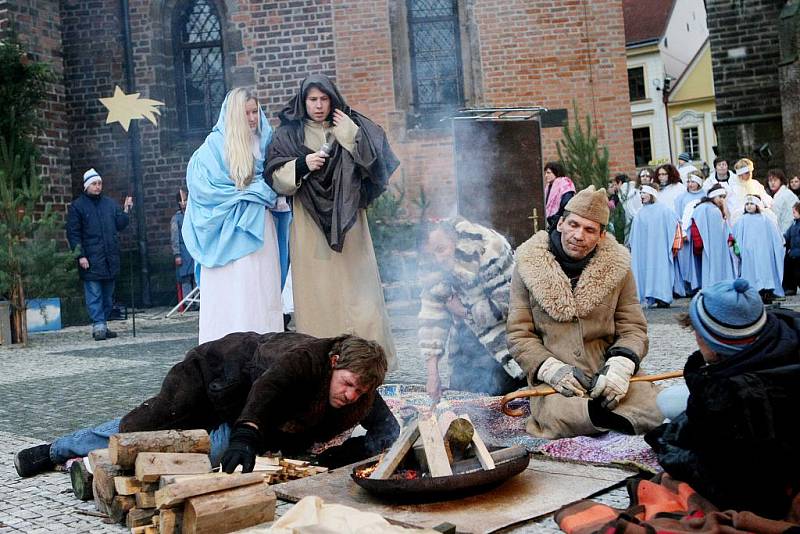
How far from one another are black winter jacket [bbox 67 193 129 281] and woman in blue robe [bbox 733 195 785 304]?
779 cm

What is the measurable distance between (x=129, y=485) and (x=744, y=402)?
216 centimetres

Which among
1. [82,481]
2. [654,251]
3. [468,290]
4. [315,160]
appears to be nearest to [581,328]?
[468,290]

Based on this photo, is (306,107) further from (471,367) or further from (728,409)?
(728,409)

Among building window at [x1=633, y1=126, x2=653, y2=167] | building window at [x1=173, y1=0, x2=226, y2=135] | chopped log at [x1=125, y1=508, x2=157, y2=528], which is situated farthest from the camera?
building window at [x1=633, y1=126, x2=653, y2=167]

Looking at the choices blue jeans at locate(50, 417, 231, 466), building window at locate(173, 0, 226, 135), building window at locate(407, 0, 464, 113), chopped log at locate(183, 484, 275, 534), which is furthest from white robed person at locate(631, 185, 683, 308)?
chopped log at locate(183, 484, 275, 534)

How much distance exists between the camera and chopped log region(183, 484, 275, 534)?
3.18 metres

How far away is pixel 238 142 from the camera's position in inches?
237

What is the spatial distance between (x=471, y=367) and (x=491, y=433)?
2.83ft

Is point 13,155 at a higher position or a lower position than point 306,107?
higher

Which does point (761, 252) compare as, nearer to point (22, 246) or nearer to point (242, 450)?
point (22, 246)

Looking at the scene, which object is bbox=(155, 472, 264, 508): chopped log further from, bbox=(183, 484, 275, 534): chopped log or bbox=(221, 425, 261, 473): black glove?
bbox=(221, 425, 261, 473): black glove

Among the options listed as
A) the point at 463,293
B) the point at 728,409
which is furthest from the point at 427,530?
the point at 463,293

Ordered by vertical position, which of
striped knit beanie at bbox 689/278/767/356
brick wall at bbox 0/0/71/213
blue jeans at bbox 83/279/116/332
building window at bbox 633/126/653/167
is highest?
building window at bbox 633/126/653/167

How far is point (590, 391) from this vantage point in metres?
4.47
